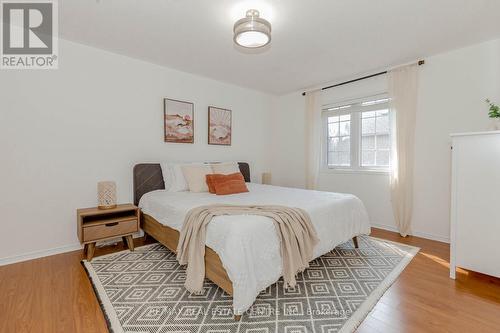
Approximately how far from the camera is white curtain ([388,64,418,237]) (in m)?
3.23

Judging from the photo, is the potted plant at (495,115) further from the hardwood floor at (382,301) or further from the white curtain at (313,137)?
the white curtain at (313,137)

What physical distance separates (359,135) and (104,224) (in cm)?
383

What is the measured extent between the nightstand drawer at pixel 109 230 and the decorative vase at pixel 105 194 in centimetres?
25

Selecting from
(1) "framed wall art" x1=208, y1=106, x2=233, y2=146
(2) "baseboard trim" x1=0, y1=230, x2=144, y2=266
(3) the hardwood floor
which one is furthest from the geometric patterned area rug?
(1) "framed wall art" x1=208, y1=106, x2=233, y2=146

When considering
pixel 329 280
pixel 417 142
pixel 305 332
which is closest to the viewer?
pixel 305 332

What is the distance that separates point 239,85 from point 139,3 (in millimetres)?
2487

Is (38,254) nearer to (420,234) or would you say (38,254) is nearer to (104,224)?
(104,224)

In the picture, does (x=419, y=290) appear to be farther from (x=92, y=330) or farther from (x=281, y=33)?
(x=281, y=33)

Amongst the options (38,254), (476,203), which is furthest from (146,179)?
(476,203)

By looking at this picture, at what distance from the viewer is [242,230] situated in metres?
1.59

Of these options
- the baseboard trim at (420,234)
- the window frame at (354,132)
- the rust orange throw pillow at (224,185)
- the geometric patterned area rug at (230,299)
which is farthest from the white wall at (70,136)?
the baseboard trim at (420,234)

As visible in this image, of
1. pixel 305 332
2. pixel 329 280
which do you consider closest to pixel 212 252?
pixel 305 332

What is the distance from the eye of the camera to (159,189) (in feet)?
10.8

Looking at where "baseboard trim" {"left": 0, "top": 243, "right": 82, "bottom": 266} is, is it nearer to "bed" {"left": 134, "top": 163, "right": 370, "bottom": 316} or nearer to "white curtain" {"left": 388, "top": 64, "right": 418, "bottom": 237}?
"bed" {"left": 134, "top": 163, "right": 370, "bottom": 316}
